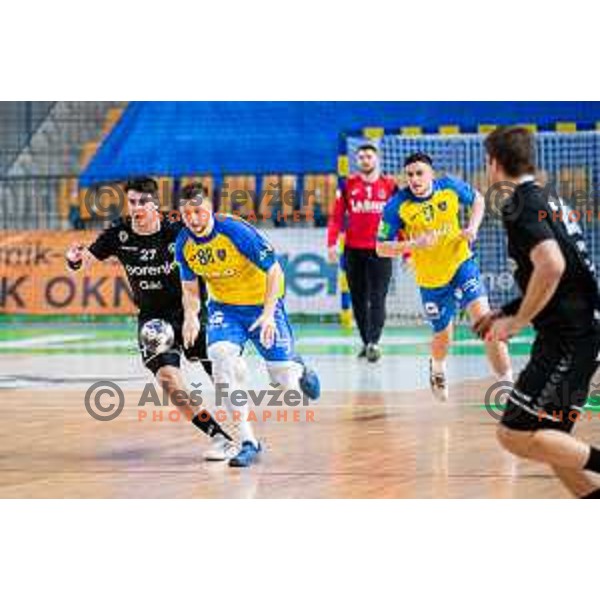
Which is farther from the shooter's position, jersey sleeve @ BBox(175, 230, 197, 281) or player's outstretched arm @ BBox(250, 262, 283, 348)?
jersey sleeve @ BBox(175, 230, 197, 281)

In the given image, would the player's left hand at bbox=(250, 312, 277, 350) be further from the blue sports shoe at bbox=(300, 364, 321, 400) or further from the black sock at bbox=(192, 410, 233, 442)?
the blue sports shoe at bbox=(300, 364, 321, 400)

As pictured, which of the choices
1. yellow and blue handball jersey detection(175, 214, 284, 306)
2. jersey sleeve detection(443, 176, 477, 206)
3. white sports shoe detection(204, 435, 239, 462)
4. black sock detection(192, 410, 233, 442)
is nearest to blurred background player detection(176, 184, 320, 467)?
yellow and blue handball jersey detection(175, 214, 284, 306)

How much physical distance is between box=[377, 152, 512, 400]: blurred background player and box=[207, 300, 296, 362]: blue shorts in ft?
7.19

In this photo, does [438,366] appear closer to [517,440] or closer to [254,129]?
[517,440]

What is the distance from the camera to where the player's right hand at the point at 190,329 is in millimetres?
8680

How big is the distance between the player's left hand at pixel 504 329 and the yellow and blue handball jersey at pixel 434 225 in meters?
4.91

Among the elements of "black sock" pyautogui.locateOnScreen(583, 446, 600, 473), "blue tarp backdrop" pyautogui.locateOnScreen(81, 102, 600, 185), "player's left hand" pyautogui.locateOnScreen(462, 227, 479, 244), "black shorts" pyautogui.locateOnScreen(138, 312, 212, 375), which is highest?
"blue tarp backdrop" pyautogui.locateOnScreen(81, 102, 600, 185)

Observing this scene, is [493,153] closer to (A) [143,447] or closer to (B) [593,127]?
(A) [143,447]

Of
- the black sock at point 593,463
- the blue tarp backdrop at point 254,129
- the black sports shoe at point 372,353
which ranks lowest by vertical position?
the black sports shoe at point 372,353

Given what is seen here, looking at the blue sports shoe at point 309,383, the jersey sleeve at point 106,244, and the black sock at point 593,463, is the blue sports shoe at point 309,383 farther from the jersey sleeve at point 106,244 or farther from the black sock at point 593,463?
the black sock at point 593,463

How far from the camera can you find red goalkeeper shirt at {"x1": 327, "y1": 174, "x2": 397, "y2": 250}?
53.1 ft

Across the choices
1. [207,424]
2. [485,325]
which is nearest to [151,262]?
[207,424]

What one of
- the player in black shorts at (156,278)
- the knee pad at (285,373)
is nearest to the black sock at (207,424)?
the player in black shorts at (156,278)
